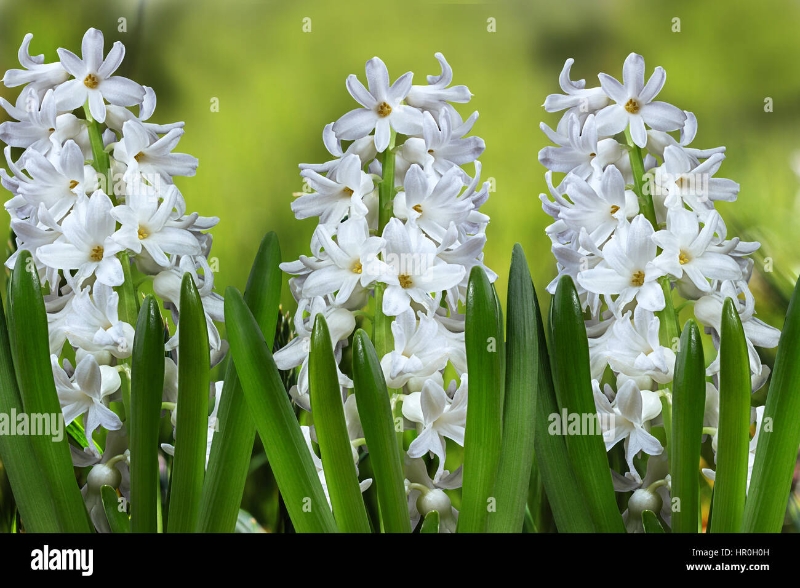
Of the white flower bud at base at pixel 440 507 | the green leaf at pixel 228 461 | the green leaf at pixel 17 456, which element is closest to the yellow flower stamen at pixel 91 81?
the green leaf at pixel 17 456

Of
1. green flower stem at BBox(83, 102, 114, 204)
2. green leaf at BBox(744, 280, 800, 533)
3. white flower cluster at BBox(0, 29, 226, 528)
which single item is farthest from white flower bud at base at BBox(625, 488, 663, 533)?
green flower stem at BBox(83, 102, 114, 204)

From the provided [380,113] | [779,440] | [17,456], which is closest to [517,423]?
[779,440]

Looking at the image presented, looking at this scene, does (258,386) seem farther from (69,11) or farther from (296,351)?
(69,11)

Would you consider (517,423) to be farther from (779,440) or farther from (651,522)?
(779,440)

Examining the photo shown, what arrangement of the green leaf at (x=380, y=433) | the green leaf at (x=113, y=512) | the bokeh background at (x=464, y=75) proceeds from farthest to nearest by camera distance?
1. the bokeh background at (x=464, y=75)
2. the green leaf at (x=113, y=512)
3. the green leaf at (x=380, y=433)

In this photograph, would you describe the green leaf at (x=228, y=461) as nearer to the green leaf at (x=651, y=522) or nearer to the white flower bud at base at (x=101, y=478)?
the white flower bud at base at (x=101, y=478)

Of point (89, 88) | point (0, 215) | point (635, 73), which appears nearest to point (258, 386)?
point (89, 88)
